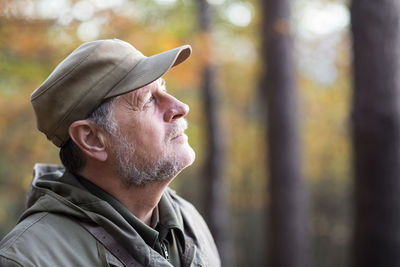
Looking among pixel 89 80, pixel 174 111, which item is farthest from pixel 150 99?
pixel 89 80

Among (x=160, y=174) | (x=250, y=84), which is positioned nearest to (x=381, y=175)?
(x=160, y=174)

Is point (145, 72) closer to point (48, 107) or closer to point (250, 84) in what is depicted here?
point (48, 107)

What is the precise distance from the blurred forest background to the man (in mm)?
2783

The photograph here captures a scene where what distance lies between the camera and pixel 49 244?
5.01ft

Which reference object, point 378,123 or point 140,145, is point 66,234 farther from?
point 378,123

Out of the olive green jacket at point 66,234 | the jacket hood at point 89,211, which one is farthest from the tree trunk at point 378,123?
the jacket hood at point 89,211

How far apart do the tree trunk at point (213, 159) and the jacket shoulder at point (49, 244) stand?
6.31 m

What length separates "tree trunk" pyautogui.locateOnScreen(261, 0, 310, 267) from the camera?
7.23m

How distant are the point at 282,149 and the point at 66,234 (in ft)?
20.1

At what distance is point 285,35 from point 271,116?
4.68 ft

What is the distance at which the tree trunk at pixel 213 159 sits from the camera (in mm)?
7879

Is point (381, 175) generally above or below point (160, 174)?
below

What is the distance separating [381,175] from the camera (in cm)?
349

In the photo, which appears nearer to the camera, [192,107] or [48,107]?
[48,107]
